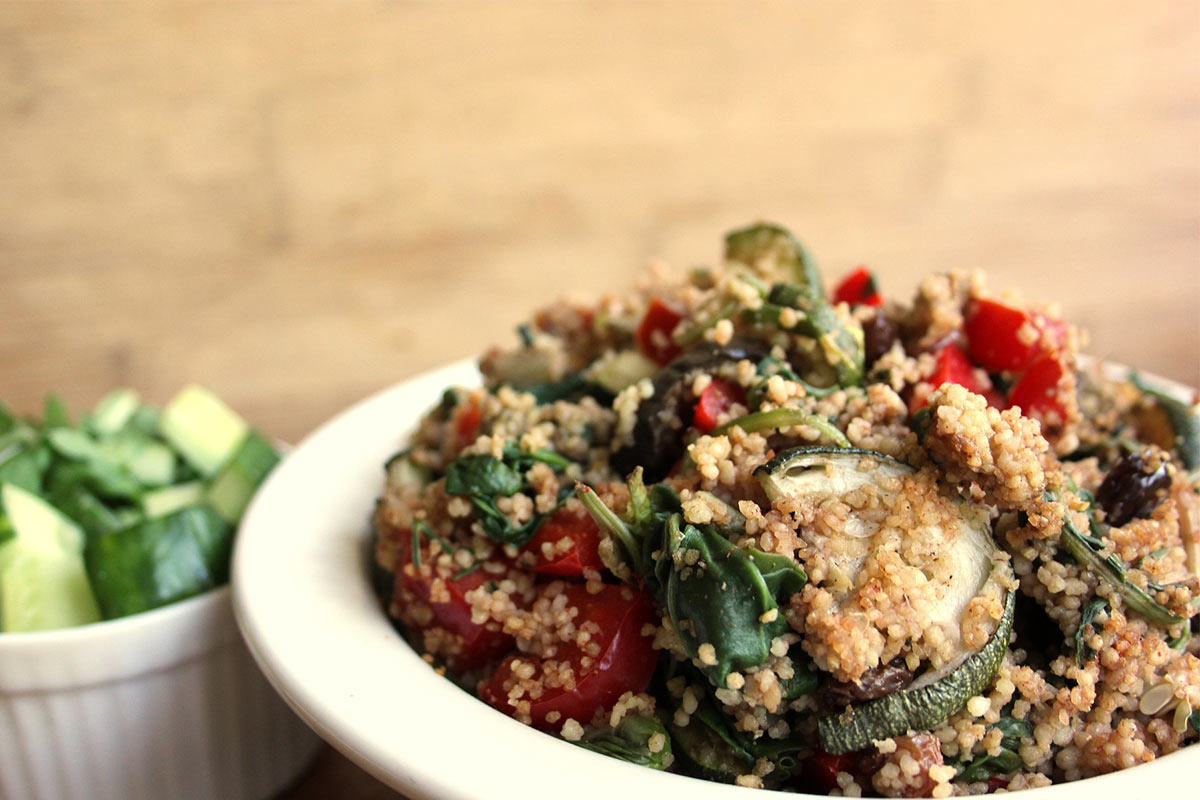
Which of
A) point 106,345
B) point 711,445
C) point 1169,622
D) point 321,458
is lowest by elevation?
point 106,345

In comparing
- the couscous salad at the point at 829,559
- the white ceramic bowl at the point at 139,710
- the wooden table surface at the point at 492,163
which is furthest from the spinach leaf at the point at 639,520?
the wooden table surface at the point at 492,163

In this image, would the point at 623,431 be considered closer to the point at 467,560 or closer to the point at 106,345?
the point at 467,560

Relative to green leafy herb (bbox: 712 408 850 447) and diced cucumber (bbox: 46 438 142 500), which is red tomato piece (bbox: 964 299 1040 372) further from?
diced cucumber (bbox: 46 438 142 500)

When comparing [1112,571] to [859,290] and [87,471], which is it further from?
[87,471]

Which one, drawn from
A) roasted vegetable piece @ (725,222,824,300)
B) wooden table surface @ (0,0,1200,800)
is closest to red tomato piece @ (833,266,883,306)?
roasted vegetable piece @ (725,222,824,300)

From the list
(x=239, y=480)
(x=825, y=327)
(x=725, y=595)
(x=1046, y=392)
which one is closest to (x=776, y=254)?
(x=825, y=327)

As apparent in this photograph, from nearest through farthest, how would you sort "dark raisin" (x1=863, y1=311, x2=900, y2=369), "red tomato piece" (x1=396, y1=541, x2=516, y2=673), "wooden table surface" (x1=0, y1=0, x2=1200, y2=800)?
"red tomato piece" (x1=396, y1=541, x2=516, y2=673) → "dark raisin" (x1=863, y1=311, x2=900, y2=369) → "wooden table surface" (x1=0, y1=0, x2=1200, y2=800)

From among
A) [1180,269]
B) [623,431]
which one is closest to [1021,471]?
[623,431]
